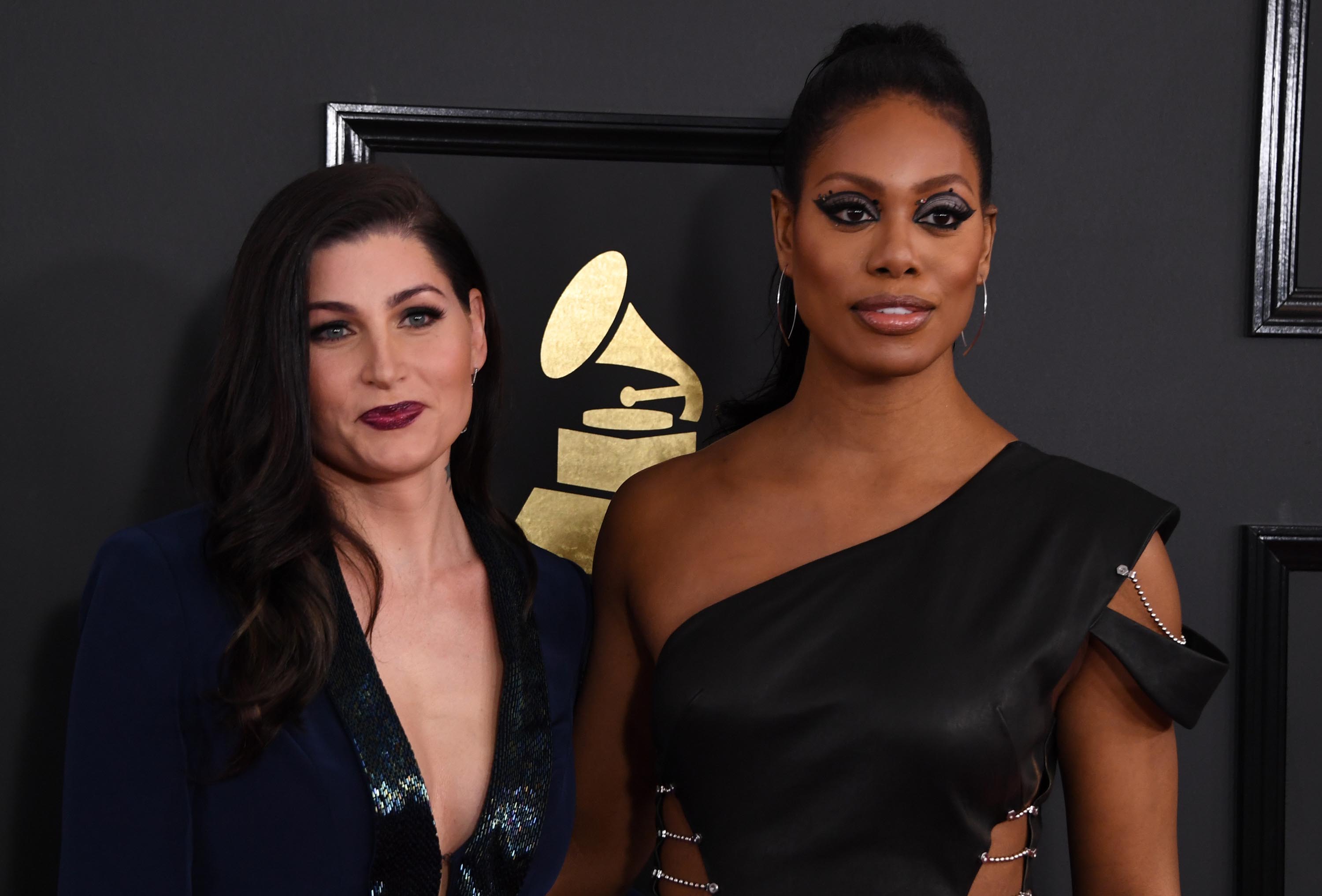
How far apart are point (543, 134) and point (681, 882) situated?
1081mm

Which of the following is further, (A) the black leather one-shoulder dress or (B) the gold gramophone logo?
(B) the gold gramophone logo

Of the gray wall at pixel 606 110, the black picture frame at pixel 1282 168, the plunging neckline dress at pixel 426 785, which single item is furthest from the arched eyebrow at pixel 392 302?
the black picture frame at pixel 1282 168

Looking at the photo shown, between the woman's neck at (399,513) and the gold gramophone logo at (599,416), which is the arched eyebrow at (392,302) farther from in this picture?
the gold gramophone logo at (599,416)

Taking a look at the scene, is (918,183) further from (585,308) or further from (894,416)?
(585,308)

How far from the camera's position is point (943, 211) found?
1.31 meters

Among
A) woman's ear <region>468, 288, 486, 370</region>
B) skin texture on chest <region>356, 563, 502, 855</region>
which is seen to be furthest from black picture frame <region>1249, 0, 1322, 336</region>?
skin texture on chest <region>356, 563, 502, 855</region>

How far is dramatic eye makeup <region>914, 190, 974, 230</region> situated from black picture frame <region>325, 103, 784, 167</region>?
56 centimetres

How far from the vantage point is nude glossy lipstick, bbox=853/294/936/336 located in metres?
1.28

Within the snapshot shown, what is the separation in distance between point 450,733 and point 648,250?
2.64 feet

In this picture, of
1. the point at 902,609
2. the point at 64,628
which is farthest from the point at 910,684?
the point at 64,628

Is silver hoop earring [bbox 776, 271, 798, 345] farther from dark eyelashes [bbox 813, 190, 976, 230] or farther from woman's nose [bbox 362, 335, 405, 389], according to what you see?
woman's nose [bbox 362, 335, 405, 389]

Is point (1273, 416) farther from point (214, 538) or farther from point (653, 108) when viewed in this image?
point (214, 538)

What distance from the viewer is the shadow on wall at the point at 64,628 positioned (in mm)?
1786

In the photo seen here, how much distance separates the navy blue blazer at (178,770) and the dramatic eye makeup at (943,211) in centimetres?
84
